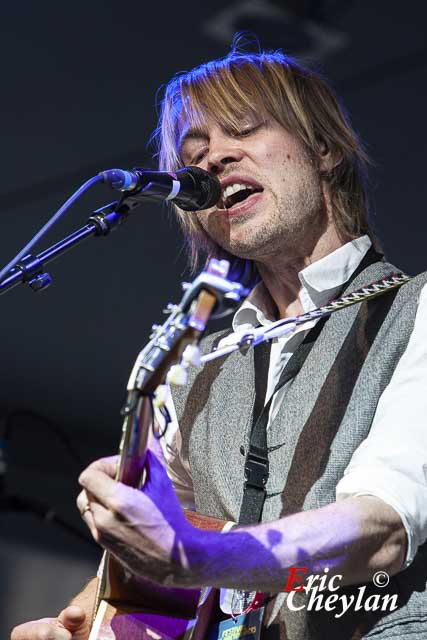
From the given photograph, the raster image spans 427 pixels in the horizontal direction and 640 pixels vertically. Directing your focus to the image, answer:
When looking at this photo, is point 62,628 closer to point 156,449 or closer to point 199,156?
point 156,449

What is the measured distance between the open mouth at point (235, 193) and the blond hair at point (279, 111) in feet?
0.69

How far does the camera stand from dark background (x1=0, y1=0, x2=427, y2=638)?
313cm

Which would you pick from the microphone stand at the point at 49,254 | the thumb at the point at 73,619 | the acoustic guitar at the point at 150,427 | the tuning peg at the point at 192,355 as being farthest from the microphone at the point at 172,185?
the thumb at the point at 73,619

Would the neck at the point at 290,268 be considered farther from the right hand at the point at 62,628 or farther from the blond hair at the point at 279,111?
the right hand at the point at 62,628

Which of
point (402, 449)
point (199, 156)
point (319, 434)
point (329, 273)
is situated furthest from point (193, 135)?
point (402, 449)

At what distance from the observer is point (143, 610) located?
4.93 feet

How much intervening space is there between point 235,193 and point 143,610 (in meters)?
1.02

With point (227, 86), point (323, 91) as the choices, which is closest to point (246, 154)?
point (227, 86)

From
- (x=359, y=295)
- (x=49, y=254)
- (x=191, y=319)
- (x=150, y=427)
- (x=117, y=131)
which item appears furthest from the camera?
(x=117, y=131)

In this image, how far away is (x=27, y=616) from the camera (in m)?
5.55

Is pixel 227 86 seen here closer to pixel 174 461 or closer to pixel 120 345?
pixel 174 461

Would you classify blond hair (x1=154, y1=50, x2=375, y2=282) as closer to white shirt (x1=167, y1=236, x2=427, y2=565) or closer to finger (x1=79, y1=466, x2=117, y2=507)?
white shirt (x1=167, y1=236, x2=427, y2=565)

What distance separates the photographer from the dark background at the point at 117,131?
123 inches

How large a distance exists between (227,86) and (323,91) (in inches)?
12.4
